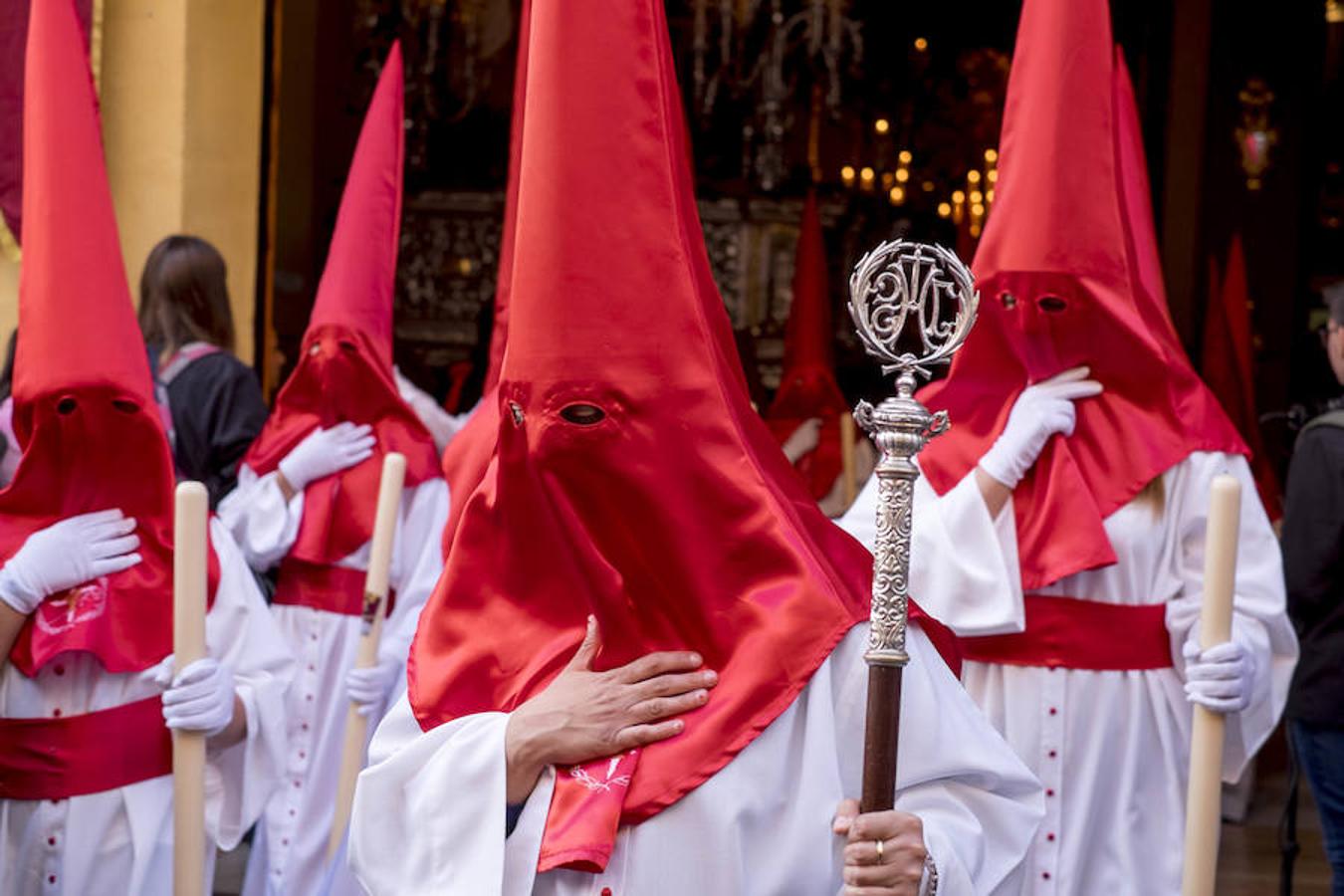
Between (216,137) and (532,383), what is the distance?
197 inches

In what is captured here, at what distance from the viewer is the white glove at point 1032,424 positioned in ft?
14.0

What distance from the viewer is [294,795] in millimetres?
5984

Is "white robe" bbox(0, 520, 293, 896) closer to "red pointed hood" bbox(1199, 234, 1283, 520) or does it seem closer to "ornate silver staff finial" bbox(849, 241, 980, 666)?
"ornate silver staff finial" bbox(849, 241, 980, 666)

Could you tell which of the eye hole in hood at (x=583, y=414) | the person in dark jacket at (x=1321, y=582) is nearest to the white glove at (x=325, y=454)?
the person in dark jacket at (x=1321, y=582)

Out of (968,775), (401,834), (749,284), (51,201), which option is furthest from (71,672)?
(749,284)

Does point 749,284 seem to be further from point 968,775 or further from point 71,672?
point 968,775

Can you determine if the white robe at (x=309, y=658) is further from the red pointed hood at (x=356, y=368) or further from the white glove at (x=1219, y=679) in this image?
the white glove at (x=1219, y=679)

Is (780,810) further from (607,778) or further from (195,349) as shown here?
(195,349)

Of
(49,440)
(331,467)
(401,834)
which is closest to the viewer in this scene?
(401,834)

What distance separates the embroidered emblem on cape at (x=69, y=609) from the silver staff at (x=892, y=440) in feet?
6.30

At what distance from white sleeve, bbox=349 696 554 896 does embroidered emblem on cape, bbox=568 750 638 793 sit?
0.17 ft

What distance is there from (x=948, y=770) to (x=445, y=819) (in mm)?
666

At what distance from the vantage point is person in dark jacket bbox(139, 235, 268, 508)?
18.6 feet

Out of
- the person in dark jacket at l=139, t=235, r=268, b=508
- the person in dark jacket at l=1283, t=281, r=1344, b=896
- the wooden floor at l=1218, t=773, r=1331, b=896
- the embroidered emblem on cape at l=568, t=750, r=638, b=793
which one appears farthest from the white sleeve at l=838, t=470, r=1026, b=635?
the wooden floor at l=1218, t=773, r=1331, b=896
